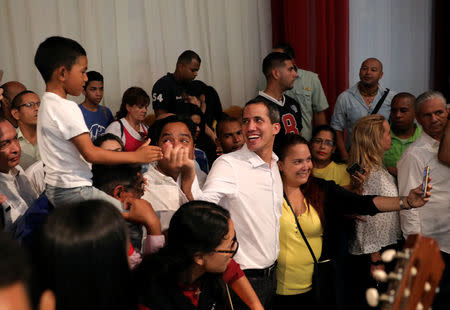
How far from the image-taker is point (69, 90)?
1.99m

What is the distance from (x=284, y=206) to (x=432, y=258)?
1.22 metres

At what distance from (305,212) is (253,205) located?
361mm

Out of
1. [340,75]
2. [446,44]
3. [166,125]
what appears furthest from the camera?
[446,44]

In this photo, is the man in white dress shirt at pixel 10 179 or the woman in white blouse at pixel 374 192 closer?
the man in white dress shirt at pixel 10 179

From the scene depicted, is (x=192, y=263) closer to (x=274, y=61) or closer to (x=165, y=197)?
(x=165, y=197)

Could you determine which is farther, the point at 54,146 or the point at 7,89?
the point at 7,89

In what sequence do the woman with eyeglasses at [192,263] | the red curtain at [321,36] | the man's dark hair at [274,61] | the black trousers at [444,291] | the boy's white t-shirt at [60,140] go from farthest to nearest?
the red curtain at [321,36] → the man's dark hair at [274,61] → the black trousers at [444,291] → the boy's white t-shirt at [60,140] → the woman with eyeglasses at [192,263]

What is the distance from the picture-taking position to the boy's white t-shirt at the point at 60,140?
189 cm

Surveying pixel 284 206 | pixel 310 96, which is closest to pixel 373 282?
pixel 284 206

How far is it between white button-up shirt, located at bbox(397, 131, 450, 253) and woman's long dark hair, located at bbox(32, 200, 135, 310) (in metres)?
1.98

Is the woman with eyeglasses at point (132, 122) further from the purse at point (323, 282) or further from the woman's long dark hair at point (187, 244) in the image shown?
the woman's long dark hair at point (187, 244)

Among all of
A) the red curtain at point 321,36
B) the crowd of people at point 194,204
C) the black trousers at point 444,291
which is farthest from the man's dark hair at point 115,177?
the red curtain at point 321,36

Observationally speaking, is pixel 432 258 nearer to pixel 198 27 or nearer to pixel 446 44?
pixel 198 27

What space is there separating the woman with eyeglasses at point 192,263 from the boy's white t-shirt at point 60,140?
480mm
